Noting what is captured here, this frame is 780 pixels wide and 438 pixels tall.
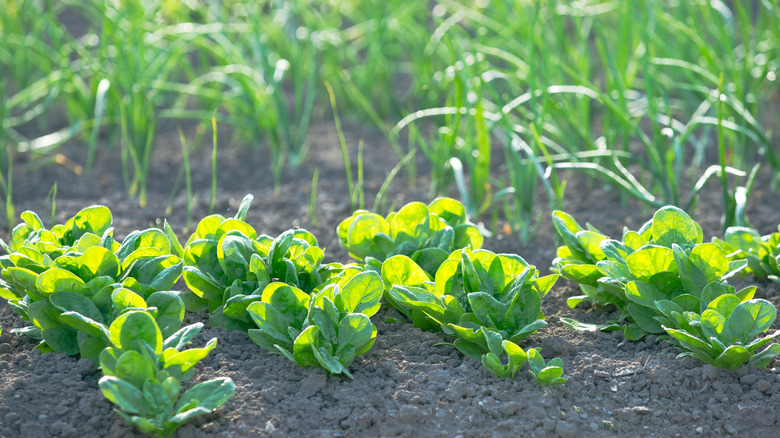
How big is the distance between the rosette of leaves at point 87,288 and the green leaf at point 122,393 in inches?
6.4

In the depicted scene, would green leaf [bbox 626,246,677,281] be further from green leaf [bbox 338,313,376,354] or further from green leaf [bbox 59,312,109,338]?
green leaf [bbox 59,312,109,338]

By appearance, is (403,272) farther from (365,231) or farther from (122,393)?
(122,393)

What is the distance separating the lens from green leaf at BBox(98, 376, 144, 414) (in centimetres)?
121

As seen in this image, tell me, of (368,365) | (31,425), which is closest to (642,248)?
(368,365)

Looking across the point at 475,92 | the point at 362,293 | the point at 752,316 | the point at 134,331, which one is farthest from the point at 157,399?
the point at 475,92

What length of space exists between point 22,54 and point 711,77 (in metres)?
2.75

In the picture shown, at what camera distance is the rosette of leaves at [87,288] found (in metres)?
1.43

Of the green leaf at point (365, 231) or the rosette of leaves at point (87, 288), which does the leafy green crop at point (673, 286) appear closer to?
the green leaf at point (365, 231)

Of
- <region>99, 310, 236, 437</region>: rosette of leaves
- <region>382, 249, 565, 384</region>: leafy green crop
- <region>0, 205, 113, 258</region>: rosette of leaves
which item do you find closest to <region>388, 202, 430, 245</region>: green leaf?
<region>382, 249, 565, 384</region>: leafy green crop

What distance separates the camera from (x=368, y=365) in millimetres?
1515

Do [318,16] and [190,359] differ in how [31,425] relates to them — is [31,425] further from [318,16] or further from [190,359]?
[318,16]

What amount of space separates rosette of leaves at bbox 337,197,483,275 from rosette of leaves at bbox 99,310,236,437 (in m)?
0.53

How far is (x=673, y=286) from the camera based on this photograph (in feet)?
5.14

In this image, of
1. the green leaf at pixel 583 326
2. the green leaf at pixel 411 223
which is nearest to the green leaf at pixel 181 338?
the green leaf at pixel 411 223
